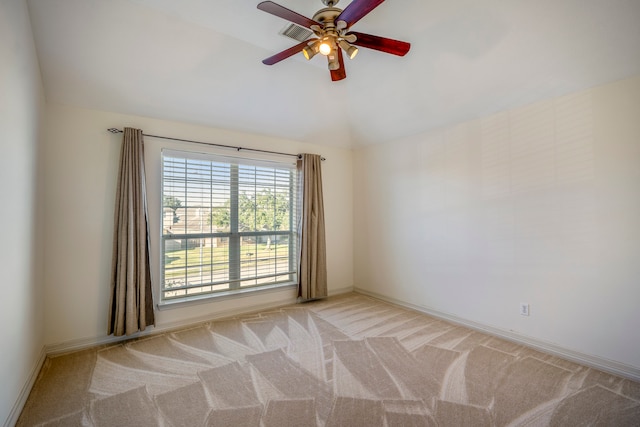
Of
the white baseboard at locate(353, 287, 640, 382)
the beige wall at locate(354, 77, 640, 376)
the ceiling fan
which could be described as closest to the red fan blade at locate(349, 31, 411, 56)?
the ceiling fan

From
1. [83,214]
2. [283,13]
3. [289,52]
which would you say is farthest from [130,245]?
[283,13]

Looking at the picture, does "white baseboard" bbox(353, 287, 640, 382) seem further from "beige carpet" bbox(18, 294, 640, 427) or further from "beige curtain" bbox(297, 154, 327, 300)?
"beige curtain" bbox(297, 154, 327, 300)

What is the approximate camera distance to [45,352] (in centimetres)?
261

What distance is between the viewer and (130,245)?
2.85m

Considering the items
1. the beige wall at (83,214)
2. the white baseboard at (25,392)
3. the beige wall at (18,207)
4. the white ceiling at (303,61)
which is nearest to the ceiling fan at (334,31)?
the white ceiling at (303,61)

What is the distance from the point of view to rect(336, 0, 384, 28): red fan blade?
1581 mm

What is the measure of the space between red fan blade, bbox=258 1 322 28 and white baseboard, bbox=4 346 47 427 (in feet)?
9.40

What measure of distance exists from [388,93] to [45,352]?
4447mm

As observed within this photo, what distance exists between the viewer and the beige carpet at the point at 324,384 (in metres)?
1.86

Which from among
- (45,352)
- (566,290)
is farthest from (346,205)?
(45,352)

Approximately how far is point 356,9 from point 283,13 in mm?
439

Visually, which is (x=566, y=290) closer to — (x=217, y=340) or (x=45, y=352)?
(x=217, y=340)

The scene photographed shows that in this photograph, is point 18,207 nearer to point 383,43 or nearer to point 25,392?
point 25,392

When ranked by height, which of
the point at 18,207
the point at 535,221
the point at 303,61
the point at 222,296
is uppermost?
the point at 303,61
